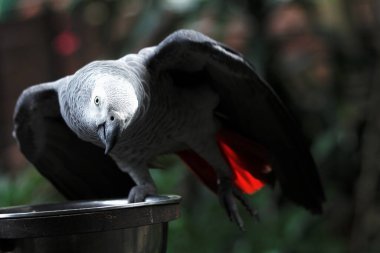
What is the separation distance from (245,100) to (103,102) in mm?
418

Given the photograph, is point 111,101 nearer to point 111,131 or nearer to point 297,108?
point 111,131

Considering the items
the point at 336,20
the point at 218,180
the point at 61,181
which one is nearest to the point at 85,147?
the point at 61,181

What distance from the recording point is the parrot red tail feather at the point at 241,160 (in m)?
1.31

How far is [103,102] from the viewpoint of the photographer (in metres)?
0.86

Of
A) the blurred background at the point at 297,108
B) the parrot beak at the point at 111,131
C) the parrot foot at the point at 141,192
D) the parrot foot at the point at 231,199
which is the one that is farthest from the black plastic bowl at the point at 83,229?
the blurred background at the point at 297,108

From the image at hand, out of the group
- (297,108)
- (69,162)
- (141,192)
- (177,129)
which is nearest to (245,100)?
(177,129)

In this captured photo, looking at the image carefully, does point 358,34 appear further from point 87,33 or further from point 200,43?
point 87,33

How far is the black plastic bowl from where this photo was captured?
28.8 inches

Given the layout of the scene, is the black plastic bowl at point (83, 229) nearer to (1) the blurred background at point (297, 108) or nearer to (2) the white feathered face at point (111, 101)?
(2) the white feathered face at point (111, 101)

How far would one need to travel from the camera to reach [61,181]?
4.25ft

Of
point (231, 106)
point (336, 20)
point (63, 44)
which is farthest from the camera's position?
point (63, 44)

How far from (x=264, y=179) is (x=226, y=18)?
0.68 meters

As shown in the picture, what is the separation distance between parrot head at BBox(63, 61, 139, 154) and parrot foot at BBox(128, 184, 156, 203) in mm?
160

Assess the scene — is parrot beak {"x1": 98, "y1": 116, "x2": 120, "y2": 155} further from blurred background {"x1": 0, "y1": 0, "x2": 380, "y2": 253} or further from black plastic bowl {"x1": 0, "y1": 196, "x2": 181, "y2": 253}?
blurred background {"x1": 0, "y1": 0, "x2": 380, "y2": 253}
